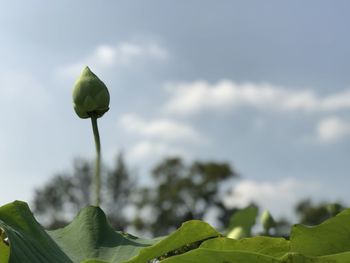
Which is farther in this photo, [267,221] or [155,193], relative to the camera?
[155,193]

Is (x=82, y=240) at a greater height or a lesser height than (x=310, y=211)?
lesser

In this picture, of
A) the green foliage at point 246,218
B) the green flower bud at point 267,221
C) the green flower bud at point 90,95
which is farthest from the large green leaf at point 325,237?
the green flower bud at point 267,221

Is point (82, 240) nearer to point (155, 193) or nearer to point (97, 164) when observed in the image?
point (97, 164)

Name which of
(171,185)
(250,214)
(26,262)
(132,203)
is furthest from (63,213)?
(26,262)

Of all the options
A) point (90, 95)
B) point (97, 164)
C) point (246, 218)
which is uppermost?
point (246, 218)

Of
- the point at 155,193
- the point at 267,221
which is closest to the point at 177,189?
the point at 155,193

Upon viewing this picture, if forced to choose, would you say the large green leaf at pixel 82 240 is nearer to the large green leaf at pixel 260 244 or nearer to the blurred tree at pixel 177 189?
the large green leaf at pixel 260 244

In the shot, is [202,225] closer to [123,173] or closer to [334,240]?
[334,240]
